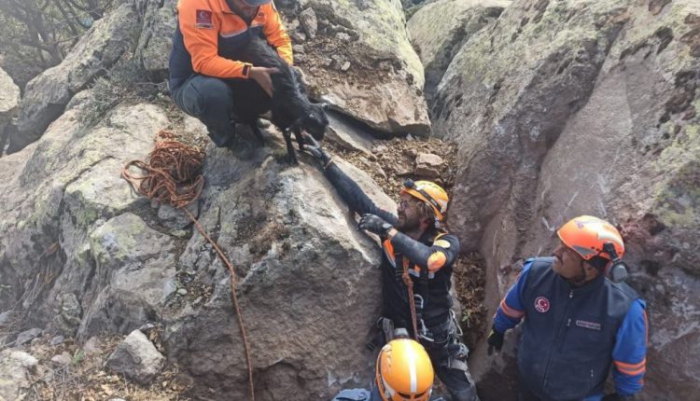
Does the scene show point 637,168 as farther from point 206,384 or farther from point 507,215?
point 206,384

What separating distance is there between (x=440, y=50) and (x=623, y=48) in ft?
14.8

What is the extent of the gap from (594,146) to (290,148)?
3432 millimetres

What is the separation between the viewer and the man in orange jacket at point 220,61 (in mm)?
5602

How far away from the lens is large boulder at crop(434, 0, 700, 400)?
485 centimetres

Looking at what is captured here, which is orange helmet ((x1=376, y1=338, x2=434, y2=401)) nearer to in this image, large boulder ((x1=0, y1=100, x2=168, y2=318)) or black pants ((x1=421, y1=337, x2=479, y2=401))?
black pants ((x1=421, y1=337, x2=479, y2=401))

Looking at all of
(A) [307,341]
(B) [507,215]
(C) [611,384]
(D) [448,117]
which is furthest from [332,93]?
(C) [611,384]

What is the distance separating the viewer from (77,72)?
10227mm

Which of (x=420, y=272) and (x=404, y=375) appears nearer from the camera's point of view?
(x=404, y=375)

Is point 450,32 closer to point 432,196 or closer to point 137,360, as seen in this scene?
point 432,196

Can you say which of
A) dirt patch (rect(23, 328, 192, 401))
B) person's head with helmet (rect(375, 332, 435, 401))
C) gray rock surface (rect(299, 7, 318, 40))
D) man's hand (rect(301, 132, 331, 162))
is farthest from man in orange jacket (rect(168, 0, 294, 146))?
person's head with helmet (rect(375, 332, 435, 401))

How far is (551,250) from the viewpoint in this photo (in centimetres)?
584

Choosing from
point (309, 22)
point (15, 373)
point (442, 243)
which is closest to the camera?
point (442, 243)

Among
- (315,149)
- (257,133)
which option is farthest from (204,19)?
(315,149)

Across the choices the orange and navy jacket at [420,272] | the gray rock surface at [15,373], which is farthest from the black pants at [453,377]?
the gray rock surface at [15,373]
